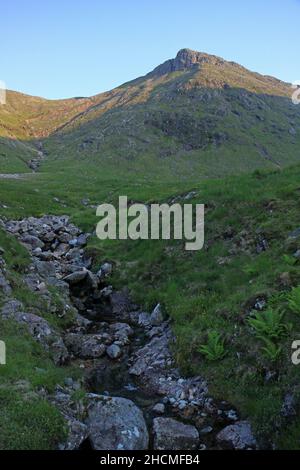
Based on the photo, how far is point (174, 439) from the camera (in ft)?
41.0

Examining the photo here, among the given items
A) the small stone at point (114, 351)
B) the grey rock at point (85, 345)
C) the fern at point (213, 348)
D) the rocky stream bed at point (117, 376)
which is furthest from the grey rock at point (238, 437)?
the grey rock at point (85, 345)

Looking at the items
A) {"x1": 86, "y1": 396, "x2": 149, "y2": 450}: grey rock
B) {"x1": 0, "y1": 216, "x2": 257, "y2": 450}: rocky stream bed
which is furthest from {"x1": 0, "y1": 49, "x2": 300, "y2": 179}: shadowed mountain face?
{"x1": 86, "y1": 396, "x2": 149, "y2": 450}: grey rock

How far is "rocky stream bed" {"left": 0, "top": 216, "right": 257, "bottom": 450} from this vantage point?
41.0ft

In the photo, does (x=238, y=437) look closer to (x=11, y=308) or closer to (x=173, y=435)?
(x=173, y=435)

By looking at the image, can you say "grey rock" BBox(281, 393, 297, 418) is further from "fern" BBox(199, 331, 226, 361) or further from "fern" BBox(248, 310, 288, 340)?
"fern" BBox(199, 331, 226, 361)

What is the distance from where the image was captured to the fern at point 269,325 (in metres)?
14.7

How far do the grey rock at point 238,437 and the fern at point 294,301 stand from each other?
179 inches

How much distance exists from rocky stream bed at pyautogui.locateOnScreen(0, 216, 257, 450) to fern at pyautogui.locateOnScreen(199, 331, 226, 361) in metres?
1.05

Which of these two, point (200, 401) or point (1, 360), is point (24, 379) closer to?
point (1, 360)

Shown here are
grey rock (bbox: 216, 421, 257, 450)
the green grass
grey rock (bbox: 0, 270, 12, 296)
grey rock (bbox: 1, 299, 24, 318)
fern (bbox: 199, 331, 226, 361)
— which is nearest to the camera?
grey rock (bbox: 216, 421, 257, 450)

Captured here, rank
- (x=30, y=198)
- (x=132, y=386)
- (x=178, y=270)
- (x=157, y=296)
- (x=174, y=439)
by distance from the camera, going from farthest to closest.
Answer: (x=30, y=198) → (x=178, y=270) → (x=157, y=296) → (x=132, y=386) → (x=174, y=439)
